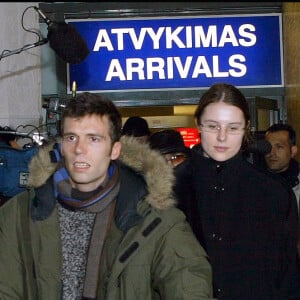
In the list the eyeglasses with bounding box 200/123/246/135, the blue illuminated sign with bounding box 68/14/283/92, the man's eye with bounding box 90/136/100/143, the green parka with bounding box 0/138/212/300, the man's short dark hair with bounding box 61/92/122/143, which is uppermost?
the blue illuminated sign with bounding box 68/14/283/92

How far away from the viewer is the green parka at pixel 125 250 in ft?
9.29

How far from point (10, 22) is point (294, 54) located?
3.06 meters

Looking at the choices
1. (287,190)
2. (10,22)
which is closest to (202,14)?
(10,22)

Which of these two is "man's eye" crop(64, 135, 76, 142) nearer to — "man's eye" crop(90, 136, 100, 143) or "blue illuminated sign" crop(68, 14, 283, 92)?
"man's eye" crop(90, 136, 100, 143)

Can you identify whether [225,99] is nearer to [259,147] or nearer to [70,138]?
[259,147]

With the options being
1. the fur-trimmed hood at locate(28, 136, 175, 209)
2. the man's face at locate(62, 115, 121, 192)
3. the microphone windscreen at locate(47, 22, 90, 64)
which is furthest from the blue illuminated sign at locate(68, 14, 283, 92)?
the man's face at locate(62, 115, 121, 192)

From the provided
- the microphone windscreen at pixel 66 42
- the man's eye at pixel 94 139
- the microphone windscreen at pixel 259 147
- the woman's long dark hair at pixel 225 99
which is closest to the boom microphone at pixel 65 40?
the microphone windscreen at pixel 66 42

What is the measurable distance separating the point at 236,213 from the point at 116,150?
63cm

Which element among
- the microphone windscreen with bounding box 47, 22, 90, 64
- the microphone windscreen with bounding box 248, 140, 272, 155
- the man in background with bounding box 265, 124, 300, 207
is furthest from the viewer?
the microphone windscreen with bounding box 47, 22, 90, 64

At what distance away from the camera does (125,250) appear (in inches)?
112

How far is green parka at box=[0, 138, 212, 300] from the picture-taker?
9.29ft

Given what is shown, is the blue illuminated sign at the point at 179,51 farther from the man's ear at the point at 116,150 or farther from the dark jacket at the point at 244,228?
the man's ear at the point at 116,150

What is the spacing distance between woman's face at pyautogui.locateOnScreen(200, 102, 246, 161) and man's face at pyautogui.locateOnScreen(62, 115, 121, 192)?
0.50 metres

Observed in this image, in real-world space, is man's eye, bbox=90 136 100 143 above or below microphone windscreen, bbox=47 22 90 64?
below
